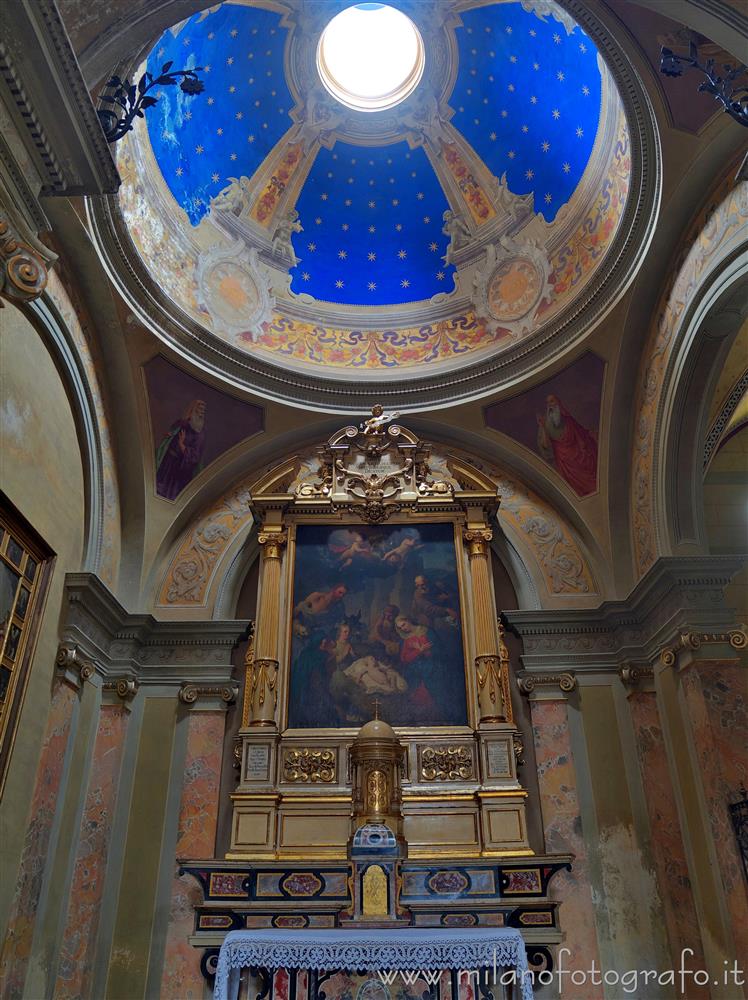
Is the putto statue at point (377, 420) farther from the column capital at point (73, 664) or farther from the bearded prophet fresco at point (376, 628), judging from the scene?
the column capital at point (73, 664)

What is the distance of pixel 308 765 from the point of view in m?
9.94

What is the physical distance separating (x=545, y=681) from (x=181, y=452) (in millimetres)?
6108

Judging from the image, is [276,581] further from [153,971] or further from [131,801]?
[153,971]

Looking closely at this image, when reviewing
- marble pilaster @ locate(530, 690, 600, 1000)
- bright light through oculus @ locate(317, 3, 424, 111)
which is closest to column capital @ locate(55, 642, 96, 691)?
marble pilaster @ locate(530, 690, 600, 1000)

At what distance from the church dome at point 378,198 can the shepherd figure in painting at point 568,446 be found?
2.65 ft

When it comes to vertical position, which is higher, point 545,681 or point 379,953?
point 545,681

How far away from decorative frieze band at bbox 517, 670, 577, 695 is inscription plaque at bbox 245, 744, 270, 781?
138 inches

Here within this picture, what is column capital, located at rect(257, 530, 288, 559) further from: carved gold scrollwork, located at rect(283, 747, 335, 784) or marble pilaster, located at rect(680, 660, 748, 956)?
marble pilaster, located at rect(680, 660, 748, 956)

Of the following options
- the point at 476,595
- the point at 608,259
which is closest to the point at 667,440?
the point at 608,259

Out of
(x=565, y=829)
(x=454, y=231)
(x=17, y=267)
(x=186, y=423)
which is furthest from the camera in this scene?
(x=454, y=231)

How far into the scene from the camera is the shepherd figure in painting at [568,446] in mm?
11312

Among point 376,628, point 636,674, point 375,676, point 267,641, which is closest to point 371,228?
point 376,628

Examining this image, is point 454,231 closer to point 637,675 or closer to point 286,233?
point 286,233

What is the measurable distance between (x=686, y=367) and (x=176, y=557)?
744 centimetres
